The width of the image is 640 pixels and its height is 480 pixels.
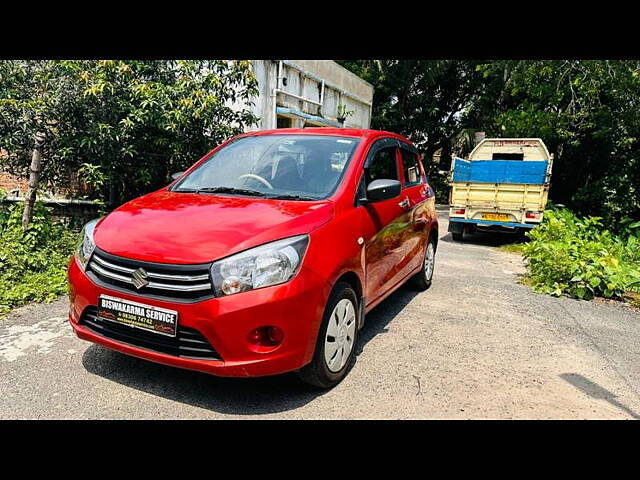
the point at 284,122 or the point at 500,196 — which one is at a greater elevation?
the point at 284,122

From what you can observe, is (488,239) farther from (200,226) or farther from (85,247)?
(85,247)

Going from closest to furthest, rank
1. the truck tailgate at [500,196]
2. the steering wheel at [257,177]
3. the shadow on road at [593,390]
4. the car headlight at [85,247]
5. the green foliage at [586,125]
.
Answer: the car headlight at [85,247] < the shadow on road at [593,390] < the steering wheel at [257,177] < the truck tailgate at [500,196] < the green foliage at [586,125]

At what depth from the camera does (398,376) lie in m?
3.52

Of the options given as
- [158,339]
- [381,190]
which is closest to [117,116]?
[381,190]

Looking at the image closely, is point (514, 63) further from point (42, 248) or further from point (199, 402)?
point (199, 402)

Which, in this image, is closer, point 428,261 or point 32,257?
point 32,257

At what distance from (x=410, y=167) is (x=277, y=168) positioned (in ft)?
6.40

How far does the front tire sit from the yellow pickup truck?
7673 mm

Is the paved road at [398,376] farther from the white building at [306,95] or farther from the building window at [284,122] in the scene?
the building window at [284,122]

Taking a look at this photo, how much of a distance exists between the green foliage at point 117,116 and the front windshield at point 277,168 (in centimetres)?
301

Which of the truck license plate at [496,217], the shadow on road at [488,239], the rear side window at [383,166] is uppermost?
the rear side window at [383,166]

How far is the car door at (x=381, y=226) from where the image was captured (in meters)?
3.70

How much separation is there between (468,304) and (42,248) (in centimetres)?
528

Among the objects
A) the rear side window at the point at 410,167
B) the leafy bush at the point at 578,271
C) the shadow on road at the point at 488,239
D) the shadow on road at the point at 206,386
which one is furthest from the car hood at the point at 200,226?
the shadow on road at the point at 488,239
